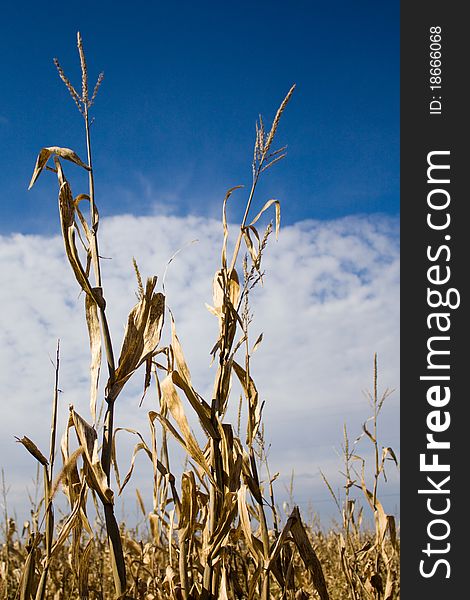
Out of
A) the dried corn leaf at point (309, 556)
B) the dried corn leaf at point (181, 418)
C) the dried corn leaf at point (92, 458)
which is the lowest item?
the dried corn leaf at point (309, 556)

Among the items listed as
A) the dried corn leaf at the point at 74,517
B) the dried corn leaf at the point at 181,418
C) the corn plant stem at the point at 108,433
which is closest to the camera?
the corn plant stem at the point at 108,433

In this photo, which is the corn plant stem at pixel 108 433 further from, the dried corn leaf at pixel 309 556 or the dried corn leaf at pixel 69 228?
the dried corn leaf at pixel 309 556

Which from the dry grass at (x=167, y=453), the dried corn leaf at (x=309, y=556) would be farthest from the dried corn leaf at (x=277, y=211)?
the dried corn leaf at (x=309, y=556)

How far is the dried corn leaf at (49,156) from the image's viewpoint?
183 cm

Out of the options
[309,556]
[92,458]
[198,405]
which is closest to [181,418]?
[198,405]

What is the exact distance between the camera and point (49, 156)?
188cm

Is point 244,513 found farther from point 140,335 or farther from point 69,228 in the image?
point 69,228

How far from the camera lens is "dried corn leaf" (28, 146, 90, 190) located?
1.83 meters

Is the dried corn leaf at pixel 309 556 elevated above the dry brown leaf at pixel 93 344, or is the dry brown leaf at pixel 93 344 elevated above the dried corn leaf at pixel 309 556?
the dry brown leaf at pixel 93 344

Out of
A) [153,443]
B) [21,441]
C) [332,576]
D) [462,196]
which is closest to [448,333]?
[462,196]

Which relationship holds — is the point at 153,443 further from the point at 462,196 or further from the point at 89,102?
the point at 462,196

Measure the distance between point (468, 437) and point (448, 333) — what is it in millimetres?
415

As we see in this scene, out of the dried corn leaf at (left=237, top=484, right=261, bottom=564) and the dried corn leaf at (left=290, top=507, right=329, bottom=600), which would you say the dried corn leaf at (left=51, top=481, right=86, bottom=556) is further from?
the dried corn leaf at (left=290, top=507, right=329, bottom=600)

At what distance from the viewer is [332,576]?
4762mm
